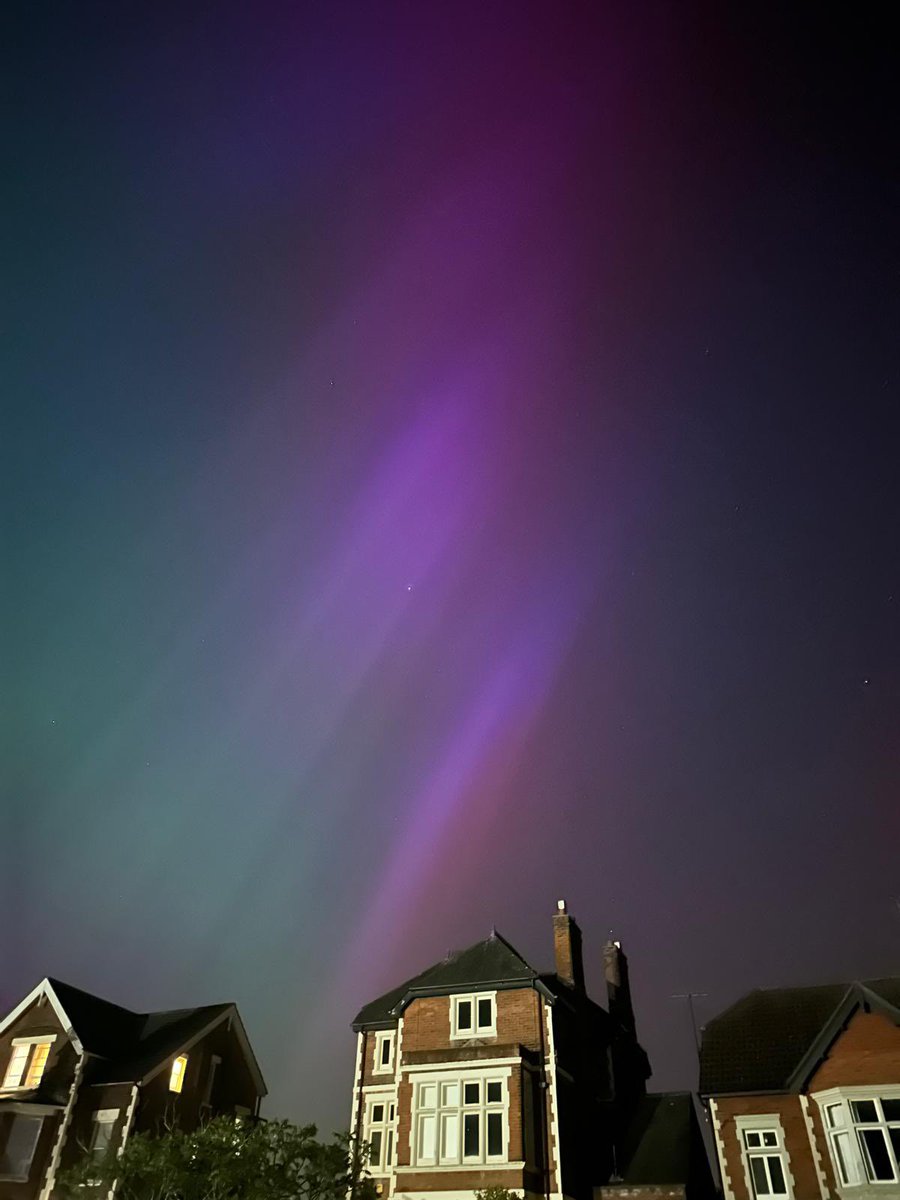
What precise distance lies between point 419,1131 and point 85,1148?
45.5 ft

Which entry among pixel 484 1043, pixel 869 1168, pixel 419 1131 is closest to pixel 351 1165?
pixel 419 1131

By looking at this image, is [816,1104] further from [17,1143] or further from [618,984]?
[17,1143]

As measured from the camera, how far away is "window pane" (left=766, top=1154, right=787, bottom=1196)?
30906 millimetres

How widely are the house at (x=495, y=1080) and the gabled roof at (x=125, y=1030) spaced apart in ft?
25.0

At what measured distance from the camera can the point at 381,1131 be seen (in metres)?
37.5

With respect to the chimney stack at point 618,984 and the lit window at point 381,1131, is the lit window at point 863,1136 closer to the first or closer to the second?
the chimney stack at point 618,984

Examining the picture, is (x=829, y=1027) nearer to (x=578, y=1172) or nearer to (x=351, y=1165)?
(x=578, y=1172)

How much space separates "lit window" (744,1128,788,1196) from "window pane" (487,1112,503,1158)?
8775 millimetres

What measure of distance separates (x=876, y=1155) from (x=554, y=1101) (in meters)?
10.7

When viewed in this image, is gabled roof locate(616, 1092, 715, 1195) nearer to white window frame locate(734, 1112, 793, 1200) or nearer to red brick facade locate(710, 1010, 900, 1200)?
red brick facade locate(710, 1010, 900, 1200)

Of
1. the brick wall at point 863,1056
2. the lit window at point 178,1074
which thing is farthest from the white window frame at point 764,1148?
the lit window at point 178,1074

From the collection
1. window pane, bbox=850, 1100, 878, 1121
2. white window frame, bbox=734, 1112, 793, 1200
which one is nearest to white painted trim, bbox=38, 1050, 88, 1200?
white window frame, bbox=734, 1112, 793, 1200

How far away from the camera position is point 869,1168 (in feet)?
96.5

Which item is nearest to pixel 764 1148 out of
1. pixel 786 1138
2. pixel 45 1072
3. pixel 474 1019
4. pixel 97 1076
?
pixel 786 1138
